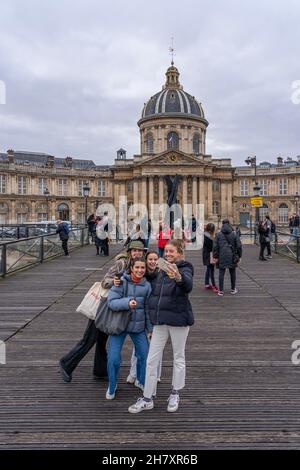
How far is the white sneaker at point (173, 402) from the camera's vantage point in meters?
4.74

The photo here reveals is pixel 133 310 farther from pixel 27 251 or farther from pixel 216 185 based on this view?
pixel 216 185

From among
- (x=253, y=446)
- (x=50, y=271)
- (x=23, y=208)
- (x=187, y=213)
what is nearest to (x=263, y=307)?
(x=253, y=446)

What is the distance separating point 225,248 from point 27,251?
8638mm

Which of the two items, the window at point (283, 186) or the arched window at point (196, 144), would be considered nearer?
the arched window at point (196, 144)

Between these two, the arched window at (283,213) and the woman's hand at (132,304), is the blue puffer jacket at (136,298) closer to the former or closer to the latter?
the woman's hand at (132,304)

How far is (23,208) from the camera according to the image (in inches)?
2911

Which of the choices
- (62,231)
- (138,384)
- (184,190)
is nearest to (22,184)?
(184,190)

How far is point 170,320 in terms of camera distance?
4734 millimetres

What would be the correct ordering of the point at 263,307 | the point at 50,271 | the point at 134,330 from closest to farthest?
the point at 134,330 → the point at 263,307 → the point at 50,271

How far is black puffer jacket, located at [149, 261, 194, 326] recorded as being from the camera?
15.5ft

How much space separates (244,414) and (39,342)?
3.93 metres

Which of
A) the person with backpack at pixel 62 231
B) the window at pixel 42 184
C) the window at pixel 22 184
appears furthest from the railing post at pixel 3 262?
the window at pixel 42 184

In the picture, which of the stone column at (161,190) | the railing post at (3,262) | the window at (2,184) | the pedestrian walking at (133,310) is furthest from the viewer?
the window at (2,184)

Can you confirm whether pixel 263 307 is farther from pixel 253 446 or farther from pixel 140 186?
pixel 140 186
